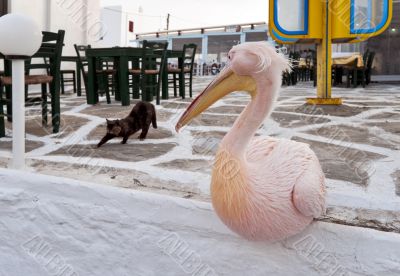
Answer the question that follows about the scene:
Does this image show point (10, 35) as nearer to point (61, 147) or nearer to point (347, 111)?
point (61, 147)

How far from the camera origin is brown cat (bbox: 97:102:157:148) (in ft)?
11.0

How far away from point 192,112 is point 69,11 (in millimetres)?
11790

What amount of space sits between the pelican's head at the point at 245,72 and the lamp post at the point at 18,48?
1478 millimetres

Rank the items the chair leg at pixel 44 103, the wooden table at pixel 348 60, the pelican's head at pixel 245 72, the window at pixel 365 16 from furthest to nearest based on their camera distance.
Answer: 1. the wooden table at pixel 348 60
2. the window at pixel 365 16
3. the chair leg at pixel 44 103
4. the pelican's head at pixel 245 72

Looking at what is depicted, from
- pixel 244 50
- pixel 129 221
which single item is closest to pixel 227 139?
pixel 244 50

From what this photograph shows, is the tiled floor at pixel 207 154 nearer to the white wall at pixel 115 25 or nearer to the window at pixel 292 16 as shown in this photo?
the window at pixel 292 16

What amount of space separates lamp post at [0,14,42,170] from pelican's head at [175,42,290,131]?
1.48 metres

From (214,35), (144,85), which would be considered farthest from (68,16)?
(214,35)

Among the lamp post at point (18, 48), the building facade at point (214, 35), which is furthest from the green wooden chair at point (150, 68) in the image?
the building facade at point (214, 35)

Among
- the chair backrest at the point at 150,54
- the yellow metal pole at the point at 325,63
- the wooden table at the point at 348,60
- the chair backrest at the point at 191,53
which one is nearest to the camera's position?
the yellow metal pole at the point at 325,63

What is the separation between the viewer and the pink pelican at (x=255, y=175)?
4.59 ft

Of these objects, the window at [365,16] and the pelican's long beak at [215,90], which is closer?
the pelican's long beak at [215,90]

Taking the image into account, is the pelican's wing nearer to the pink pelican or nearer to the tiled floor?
the pink pelican

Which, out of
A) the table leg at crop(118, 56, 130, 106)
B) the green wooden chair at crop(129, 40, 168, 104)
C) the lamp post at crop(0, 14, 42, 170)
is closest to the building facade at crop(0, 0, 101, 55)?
the green wooden chair at crop(129, 40, 168, 104)
